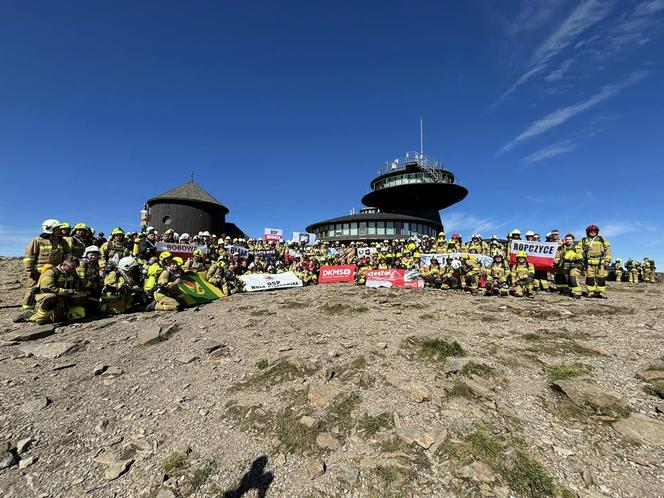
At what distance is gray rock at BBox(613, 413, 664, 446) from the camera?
381cm

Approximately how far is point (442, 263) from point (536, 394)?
12.2 m

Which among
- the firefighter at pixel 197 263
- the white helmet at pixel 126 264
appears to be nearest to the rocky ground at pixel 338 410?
the white helmet at pixel 126 264

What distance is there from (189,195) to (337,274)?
3139cm

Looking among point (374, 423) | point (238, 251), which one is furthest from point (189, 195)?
point (374, 423)

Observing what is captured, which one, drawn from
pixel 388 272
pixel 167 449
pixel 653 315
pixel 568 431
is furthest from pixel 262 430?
pixel 388 272

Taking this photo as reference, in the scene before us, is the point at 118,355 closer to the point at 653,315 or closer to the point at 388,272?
the point at 388,272

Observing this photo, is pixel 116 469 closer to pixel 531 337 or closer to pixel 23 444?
pixel 23 444

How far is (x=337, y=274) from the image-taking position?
18938 mm

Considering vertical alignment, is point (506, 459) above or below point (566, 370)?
below

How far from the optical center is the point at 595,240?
488 inches

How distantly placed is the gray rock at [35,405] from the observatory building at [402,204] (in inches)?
1649

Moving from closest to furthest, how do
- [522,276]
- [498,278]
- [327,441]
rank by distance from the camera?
[327,441]
[522,276]
[498,278]

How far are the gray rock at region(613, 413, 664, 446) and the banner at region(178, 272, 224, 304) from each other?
40.9 ft

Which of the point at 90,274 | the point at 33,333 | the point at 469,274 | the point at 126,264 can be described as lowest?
the point at 33,333
